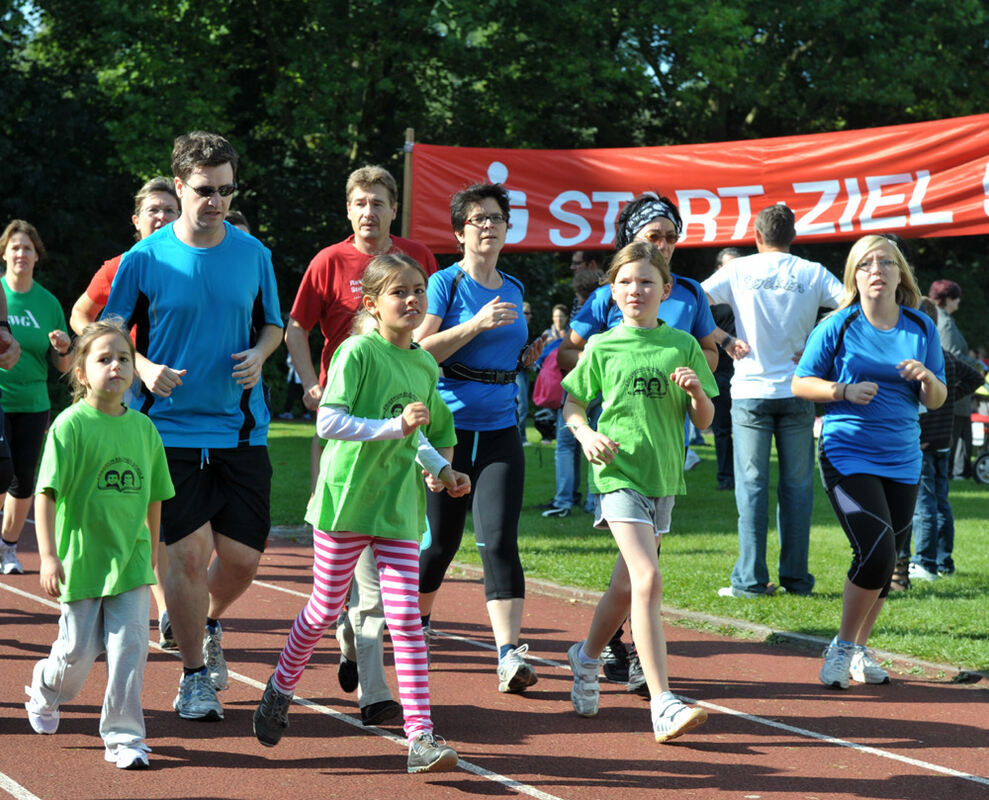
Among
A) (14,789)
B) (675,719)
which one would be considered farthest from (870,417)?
(14,789)

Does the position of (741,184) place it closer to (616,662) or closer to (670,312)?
(670,312)

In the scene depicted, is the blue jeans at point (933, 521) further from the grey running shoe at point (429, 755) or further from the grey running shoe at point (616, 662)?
the grey running shoe at point (429, 755)

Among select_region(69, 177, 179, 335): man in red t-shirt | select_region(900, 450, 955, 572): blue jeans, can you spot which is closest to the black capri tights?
select_region(900, 450, 955, 572): blue jeans

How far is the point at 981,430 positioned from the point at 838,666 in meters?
13.9

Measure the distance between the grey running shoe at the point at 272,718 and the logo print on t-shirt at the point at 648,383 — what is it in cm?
188

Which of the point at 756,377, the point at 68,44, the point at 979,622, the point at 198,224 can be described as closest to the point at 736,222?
the point at 756,377

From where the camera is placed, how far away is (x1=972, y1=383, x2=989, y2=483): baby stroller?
17.4m

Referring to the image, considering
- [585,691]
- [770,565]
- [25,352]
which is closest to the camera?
[585,691]

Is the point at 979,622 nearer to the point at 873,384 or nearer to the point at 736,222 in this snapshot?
the point at 873,384

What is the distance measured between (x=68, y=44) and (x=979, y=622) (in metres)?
28.0

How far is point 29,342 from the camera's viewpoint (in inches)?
342

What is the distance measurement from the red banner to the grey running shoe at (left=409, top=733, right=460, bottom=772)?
6203 millimetres

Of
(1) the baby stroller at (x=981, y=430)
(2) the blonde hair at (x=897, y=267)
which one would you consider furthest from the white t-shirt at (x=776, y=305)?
(1) the baby stroller at (x=981, y=430)

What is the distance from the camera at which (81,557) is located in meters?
4.82
